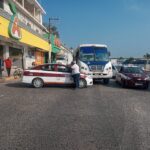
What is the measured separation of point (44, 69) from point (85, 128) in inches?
405

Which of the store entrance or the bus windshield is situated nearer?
the bus windshield

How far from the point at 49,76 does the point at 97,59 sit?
5.08 metres

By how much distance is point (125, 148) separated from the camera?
5.27 metres

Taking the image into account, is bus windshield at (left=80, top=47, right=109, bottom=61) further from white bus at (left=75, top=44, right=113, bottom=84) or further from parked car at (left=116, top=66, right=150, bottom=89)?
parked car at (left=116, top=66, right=150, bottom=89)

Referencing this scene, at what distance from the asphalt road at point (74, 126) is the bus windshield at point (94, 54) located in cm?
989

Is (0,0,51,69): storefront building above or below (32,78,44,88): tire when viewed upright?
above

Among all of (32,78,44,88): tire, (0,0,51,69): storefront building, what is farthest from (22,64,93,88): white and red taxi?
(0,0,51,69): storefront building

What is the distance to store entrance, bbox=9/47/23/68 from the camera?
26906 millimetres

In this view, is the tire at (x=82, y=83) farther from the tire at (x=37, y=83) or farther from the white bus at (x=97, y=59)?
the white bus at (x=97, y=59)

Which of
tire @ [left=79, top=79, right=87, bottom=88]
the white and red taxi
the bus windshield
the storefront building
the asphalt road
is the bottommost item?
the asphalt road

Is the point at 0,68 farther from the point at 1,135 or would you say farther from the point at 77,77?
the point at 1,135

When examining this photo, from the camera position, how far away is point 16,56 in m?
28.4

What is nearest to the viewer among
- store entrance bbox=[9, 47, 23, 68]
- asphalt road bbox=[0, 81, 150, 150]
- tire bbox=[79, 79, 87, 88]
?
asphalt road bbox=[0, 81, 150, 150]

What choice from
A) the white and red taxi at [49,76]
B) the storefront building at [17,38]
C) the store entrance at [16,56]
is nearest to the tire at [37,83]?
the white and red taxi at [49,76]
